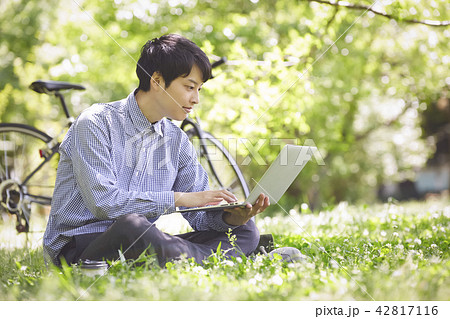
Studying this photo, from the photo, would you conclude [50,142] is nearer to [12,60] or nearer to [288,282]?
[288,282]

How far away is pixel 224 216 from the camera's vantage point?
7.45ft

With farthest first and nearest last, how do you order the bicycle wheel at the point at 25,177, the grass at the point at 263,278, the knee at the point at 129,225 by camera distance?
the bicycle wheel at the point at 25,177 → the knee at the point at 129,225 → the grass at the point at 263,278

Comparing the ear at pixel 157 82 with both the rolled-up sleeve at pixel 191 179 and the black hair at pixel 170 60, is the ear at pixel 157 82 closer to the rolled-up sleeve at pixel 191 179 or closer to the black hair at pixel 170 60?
the black hair at pixel 170 60

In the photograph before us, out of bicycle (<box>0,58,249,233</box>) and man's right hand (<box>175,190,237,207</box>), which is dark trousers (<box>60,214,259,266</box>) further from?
bicycle (<box>0,58,249,233</box>)

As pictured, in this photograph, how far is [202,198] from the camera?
2.08 meters

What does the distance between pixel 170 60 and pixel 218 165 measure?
4.12 ft

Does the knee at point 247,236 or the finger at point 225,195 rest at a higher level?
the finger at point 225,195

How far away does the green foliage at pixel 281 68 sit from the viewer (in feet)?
13.7

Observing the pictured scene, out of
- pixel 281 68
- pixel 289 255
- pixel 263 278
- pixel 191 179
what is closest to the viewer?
pixel 263 278

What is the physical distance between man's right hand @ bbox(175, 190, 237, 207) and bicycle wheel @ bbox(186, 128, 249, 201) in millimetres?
1210

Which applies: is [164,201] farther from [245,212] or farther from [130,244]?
[245,212]

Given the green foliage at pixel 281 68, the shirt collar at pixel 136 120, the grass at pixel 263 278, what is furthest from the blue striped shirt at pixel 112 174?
the green foliage at pixel 281 68

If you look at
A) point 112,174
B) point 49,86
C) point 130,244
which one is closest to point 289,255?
point 130,244
